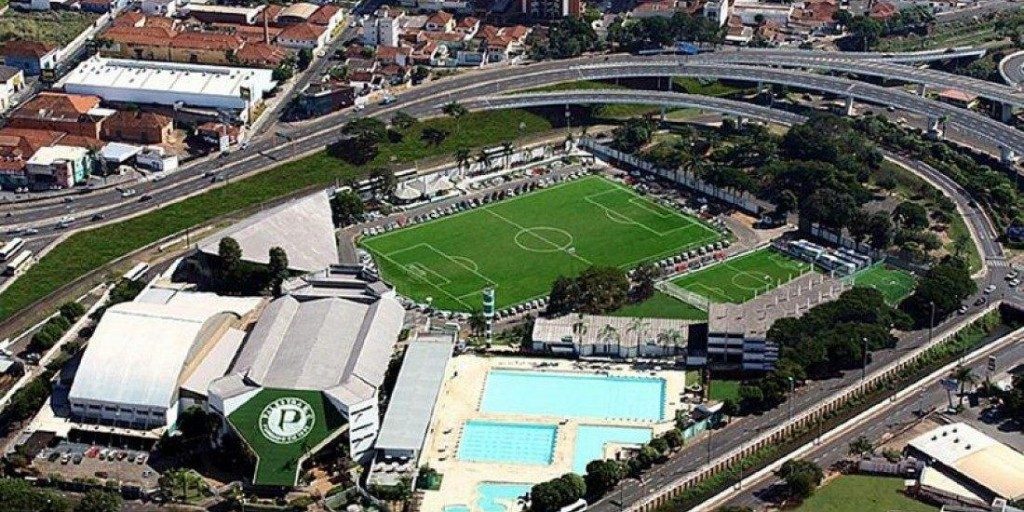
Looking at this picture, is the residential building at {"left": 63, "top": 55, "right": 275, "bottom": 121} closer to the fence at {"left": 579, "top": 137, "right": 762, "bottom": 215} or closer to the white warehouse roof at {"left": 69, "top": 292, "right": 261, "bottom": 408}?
the fence at {"left": 579, "top": 137, "right": 762, "bottom": 215}

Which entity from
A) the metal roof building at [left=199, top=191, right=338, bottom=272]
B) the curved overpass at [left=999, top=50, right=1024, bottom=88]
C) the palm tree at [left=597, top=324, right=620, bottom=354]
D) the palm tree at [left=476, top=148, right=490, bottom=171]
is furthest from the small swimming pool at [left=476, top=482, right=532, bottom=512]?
the curved overpass at [left=999, top=50, right=1024, bottom=88]

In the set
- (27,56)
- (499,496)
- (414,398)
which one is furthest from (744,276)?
(27,56)

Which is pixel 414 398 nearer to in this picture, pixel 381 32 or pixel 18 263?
pixel 18 263

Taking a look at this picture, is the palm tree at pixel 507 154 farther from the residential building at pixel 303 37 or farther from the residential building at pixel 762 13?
the residential building at pixel 762 13

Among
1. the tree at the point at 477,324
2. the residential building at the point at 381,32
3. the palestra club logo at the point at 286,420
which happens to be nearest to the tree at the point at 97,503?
the palestra club logo at the point at 286,420

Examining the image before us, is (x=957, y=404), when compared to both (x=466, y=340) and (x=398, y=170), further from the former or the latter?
(x=398, y=170)

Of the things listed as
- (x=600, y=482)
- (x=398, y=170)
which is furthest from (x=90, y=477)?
(x=398, y=170)
